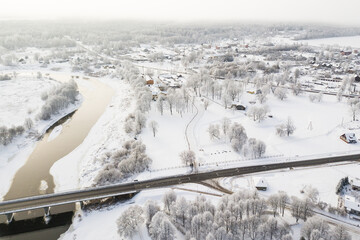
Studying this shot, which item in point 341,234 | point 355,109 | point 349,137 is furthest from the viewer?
point 355,109

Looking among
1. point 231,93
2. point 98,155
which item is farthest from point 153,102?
point 98,155

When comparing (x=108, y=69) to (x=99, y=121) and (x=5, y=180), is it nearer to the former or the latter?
(x=99, y=121)

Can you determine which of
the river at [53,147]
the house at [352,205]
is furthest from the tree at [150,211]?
the house at [352,205]

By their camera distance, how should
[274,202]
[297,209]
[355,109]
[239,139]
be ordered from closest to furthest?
[297,209]
[274,202]
[239,139]
[355,109]

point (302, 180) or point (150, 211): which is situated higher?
point (150, 211)

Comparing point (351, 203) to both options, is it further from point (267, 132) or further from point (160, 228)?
point (160, 228)

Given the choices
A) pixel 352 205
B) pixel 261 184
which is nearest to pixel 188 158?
pixel 261 184

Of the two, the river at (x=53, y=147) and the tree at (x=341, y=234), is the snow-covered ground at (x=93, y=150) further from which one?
the tree at (x=341, y=234)
